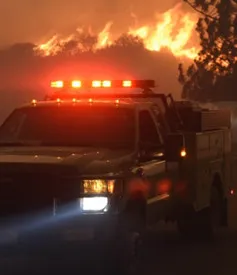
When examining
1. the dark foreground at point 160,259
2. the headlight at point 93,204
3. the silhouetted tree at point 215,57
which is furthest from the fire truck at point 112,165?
the silhouetted tree at point 215,57

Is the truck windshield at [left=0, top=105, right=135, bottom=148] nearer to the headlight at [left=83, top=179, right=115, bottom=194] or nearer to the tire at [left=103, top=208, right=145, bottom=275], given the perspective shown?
the tire at [left=103, top=208, right=145, bottom=275]

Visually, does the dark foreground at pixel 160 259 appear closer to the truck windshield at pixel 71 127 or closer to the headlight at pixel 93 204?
the headlight at pixel 93 204

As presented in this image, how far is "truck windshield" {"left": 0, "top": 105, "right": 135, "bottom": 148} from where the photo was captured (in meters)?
10.5

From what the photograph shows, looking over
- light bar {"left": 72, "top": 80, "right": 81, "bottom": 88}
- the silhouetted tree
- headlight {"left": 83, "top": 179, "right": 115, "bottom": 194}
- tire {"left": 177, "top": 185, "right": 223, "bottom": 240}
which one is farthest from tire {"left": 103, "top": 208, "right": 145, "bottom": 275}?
the silhouetted tree

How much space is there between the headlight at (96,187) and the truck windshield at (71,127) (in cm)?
112

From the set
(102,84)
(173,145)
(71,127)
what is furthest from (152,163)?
(102,84)

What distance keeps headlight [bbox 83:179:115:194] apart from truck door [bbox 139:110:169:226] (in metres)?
0.84

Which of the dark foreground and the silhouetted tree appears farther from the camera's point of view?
the silhouetted tree

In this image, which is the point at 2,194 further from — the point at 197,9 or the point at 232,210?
the point at 197,9

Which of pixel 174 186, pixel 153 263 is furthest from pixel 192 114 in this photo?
pixel 153 263

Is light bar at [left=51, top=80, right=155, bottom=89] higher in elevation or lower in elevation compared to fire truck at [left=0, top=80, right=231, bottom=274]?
higher

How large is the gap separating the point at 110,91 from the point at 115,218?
445 centimetres

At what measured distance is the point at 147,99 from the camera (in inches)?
500

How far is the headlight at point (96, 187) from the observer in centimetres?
923
